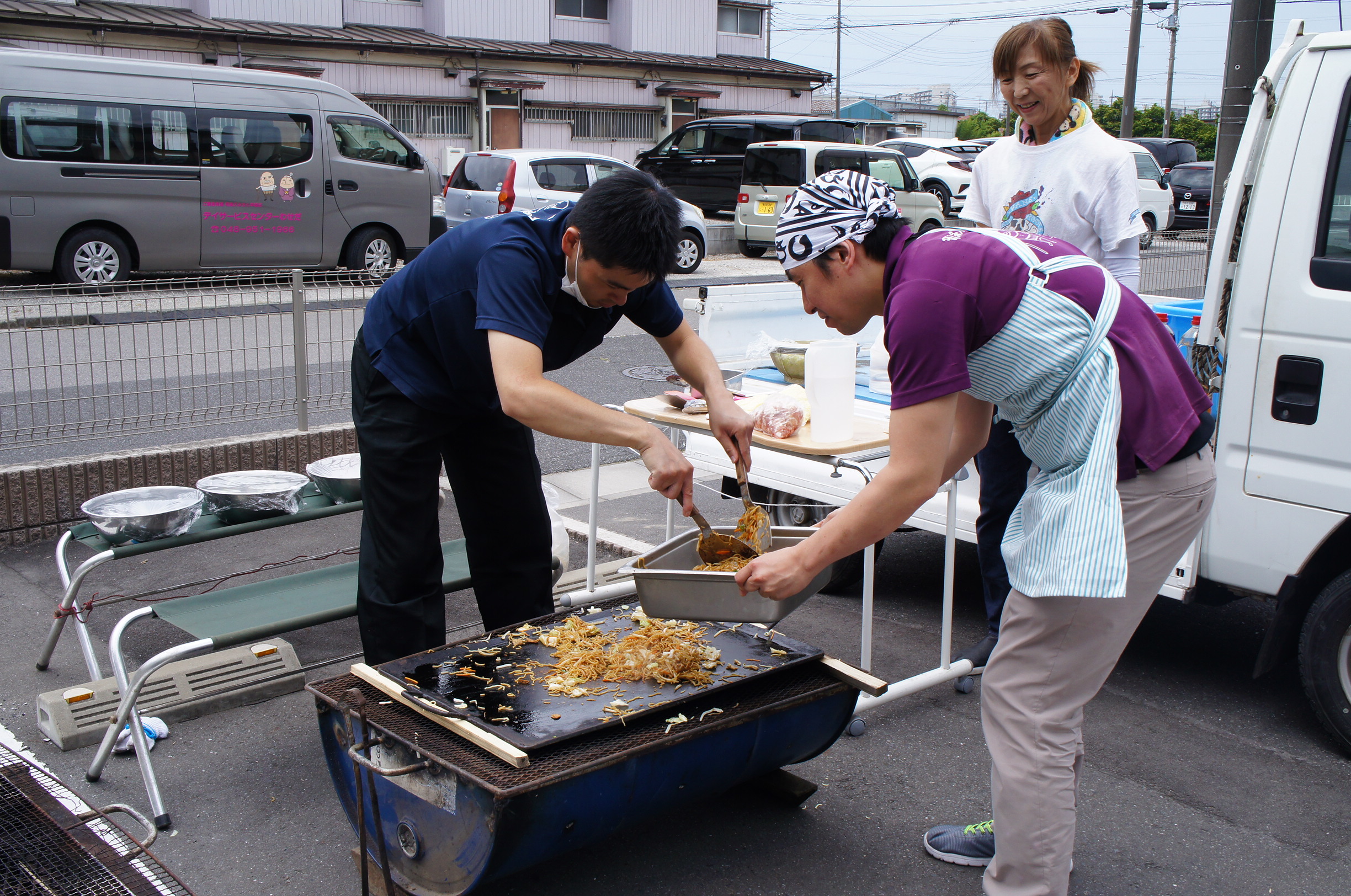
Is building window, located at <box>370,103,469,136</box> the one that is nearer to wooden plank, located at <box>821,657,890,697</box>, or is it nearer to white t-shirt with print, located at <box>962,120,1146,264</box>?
white t-shirt with print, located at <box>962,120,1146,264</box>

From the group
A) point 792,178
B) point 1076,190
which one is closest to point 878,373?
point 1076,190

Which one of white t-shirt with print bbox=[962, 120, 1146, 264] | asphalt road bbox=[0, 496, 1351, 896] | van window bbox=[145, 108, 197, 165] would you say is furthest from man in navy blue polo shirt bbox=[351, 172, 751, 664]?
van window bbox=[145, 108, 197, 165]

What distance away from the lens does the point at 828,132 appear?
66.1ft

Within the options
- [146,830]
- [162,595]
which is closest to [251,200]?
[162,595]

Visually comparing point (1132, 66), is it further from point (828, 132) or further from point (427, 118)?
point (427, 118)

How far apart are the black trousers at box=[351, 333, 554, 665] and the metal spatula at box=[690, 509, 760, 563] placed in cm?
65

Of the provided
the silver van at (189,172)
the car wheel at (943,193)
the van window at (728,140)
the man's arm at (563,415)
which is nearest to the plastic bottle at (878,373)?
the man's arm at (563,415)

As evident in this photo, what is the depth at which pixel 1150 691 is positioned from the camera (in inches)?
156

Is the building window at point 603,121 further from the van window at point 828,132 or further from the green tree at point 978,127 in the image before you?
the green tree at point 978,127

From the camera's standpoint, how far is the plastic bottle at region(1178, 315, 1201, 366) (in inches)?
139

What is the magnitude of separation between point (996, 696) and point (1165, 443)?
66 centimetres

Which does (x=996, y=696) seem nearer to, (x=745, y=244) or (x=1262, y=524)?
(x=1262, y=524)

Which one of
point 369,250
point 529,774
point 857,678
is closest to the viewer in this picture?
point 529,774

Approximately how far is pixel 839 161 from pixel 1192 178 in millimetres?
11210
